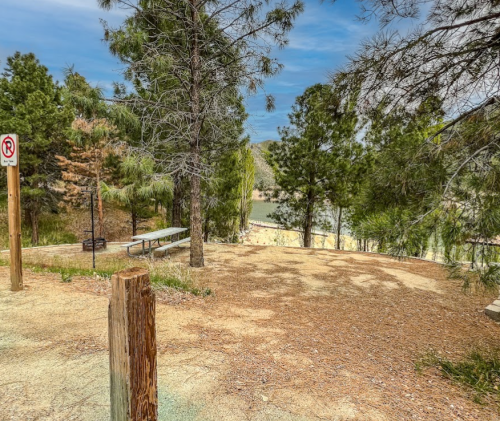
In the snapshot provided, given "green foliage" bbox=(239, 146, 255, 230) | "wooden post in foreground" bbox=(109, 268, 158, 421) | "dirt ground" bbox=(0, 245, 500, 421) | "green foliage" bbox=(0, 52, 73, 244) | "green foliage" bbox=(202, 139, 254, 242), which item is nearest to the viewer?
"wooden post in foreground" bbox=(109, 268, 158, 421)

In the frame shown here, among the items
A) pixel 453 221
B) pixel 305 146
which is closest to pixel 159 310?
pixel 453 221

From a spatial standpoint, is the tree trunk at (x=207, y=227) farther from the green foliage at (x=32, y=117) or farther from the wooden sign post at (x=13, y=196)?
the wooden sign post at (x=13, y=196)

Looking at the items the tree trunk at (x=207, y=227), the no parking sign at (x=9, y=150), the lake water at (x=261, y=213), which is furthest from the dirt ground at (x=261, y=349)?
the lake water at (x=261, y=213)

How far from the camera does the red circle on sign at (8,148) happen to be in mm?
4227

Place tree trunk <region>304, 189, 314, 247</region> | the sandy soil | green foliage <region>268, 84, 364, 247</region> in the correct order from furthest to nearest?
1. the sandy soil
2. tree trunk <region>304, 189, 314, 247</region>
3. green foliage <region>268, 84, 364, 247</region>

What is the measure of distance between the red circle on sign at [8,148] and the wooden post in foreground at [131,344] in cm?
395

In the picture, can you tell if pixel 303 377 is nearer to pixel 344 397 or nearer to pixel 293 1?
pixel 344 397

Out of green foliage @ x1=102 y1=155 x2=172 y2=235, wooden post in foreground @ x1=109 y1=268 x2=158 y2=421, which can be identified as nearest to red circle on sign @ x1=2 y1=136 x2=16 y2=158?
green foliage @ x1=102 y1=155 x2=172 y2=235

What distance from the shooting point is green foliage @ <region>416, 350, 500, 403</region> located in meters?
2.57

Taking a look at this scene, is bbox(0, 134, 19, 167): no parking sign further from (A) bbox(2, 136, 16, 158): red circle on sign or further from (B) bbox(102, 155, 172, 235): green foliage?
(B) bbox(102, 155, 172, 235): green foliage

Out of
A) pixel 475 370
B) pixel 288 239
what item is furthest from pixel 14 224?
pixel 288 239

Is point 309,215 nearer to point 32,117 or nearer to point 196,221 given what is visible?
point 196,221

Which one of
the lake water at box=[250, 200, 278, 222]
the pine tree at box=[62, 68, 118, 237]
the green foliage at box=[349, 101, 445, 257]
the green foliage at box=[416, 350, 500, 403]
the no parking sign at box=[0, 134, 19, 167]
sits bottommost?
the green foliage at box=[416, 350, 500, 403]

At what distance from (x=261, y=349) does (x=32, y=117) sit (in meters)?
10.8
